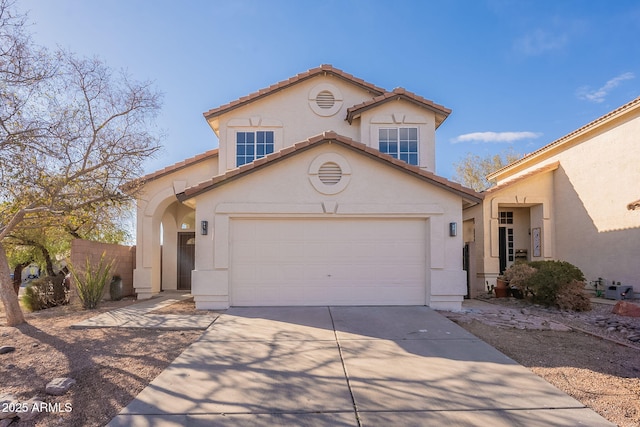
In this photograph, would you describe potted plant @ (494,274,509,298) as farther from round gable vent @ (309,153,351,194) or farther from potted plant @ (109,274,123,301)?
potted plant @ (109,274,123,301)

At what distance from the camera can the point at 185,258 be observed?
16.2 metres

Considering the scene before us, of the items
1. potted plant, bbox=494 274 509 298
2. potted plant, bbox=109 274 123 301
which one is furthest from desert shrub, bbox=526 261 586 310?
potted plant, bbox=109 274 123 301

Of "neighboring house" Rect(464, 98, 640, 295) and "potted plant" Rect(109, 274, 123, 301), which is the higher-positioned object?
"neighboring house" Rect(464, 98, 640, 295)

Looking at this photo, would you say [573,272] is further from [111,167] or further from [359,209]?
[111,167]

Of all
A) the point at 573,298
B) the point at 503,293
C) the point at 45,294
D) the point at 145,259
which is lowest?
the point at 503,293

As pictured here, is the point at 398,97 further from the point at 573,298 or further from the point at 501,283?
the point at 573,298

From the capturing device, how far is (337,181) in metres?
10.6

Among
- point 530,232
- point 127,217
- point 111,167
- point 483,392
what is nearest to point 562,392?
point 483,392

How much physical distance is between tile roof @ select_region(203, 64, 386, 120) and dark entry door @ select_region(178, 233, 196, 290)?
509 centimetres

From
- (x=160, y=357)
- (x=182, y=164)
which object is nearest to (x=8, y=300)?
(x=160, y=357)

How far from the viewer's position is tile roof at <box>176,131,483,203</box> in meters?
10.2

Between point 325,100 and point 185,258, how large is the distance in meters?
8.16

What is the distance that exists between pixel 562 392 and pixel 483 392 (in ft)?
3.23

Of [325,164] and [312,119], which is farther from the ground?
[312,119]
